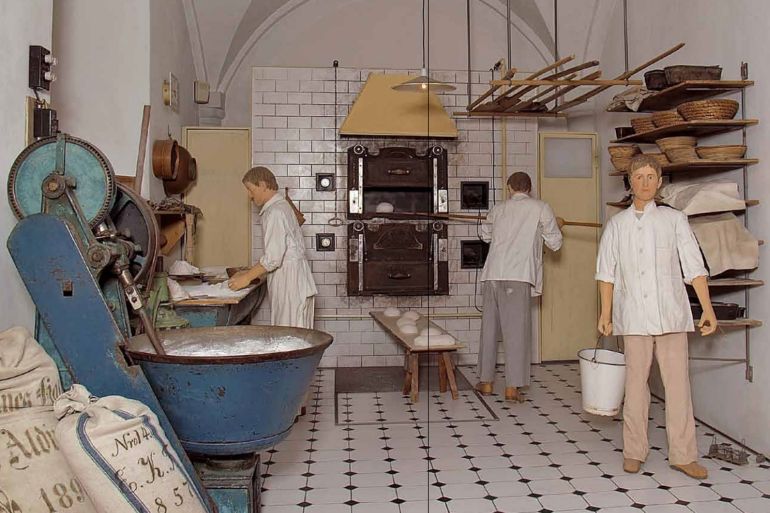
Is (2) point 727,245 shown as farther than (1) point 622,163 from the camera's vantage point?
No

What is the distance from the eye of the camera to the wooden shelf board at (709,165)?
461cm

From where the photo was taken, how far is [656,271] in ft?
13.6

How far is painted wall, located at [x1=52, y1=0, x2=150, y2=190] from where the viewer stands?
5180 millimetres

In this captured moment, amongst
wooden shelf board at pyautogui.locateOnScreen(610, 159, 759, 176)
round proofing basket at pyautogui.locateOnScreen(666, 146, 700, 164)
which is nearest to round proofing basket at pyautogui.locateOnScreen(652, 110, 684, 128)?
round proofing basket at pyautogui.locateOnScreen(666, 146, 700, 164)

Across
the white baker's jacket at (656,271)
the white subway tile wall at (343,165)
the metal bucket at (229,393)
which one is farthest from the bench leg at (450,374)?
the metal bucket at (229,393)

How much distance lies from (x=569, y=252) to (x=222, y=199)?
3476 millimetres

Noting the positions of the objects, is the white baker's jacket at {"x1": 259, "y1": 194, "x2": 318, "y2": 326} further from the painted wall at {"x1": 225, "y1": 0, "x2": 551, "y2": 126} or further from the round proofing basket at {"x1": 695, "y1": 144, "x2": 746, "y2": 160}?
the painted wall at {"x1": 225, "y1": 0, "x2": 551, "y2": 126}

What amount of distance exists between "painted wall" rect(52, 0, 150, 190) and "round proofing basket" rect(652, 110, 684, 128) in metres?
3.71

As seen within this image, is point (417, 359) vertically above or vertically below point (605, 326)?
below

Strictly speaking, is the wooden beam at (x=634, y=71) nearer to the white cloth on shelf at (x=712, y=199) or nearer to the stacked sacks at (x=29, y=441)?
the white cloth on shelf at (x=712, y=199)

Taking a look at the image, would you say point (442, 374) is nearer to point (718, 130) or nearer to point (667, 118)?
point (667, 118)

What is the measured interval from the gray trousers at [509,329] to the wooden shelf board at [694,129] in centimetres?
148

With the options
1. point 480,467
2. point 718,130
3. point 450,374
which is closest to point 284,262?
point 450,374

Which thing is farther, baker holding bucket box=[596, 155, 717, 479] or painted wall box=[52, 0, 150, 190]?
painted wall box=[52, 0, 150, 190]
